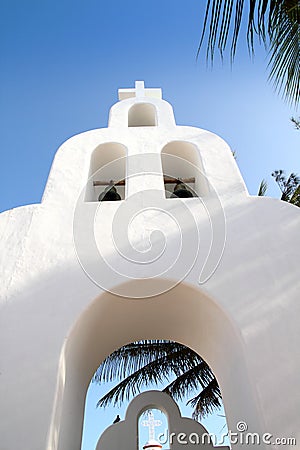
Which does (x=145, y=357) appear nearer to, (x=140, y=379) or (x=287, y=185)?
(x=140, y=379)

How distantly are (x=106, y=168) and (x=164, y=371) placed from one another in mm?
6111

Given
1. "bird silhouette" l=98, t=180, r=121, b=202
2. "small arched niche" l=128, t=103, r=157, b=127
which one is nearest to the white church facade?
"bird silhouette" l=98, t=180, r=121, b=202

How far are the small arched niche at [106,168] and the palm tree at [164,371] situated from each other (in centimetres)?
518

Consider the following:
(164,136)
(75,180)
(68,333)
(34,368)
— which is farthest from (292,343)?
(164,136)

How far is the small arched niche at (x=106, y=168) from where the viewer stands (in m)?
6.16

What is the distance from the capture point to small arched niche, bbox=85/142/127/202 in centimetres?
616

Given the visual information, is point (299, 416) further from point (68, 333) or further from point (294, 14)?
point (294, 14)

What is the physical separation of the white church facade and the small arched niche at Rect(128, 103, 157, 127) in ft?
7.54

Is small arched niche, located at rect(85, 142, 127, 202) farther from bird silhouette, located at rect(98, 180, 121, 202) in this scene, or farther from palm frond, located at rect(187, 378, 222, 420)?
palm frond, located at rect(187, 378, 222, 420)

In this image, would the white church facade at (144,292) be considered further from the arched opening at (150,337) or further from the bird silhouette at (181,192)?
the bird silhouette at (181,192)

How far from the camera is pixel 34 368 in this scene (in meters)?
3.40

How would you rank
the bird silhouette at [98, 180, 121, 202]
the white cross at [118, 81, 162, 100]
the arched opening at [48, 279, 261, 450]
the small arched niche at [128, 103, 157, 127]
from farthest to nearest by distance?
the white cross at [118, 81, 162, 100]
the small arched niche at [128, 103, 157, 127]
the bird silhouette at [98, 180, 121, 202]
the arched opening at [48, 279, 261, 450]

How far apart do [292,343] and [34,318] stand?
2644mm

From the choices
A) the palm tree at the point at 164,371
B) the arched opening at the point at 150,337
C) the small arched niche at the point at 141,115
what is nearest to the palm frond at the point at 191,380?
the palm tree at the point at 164,371
